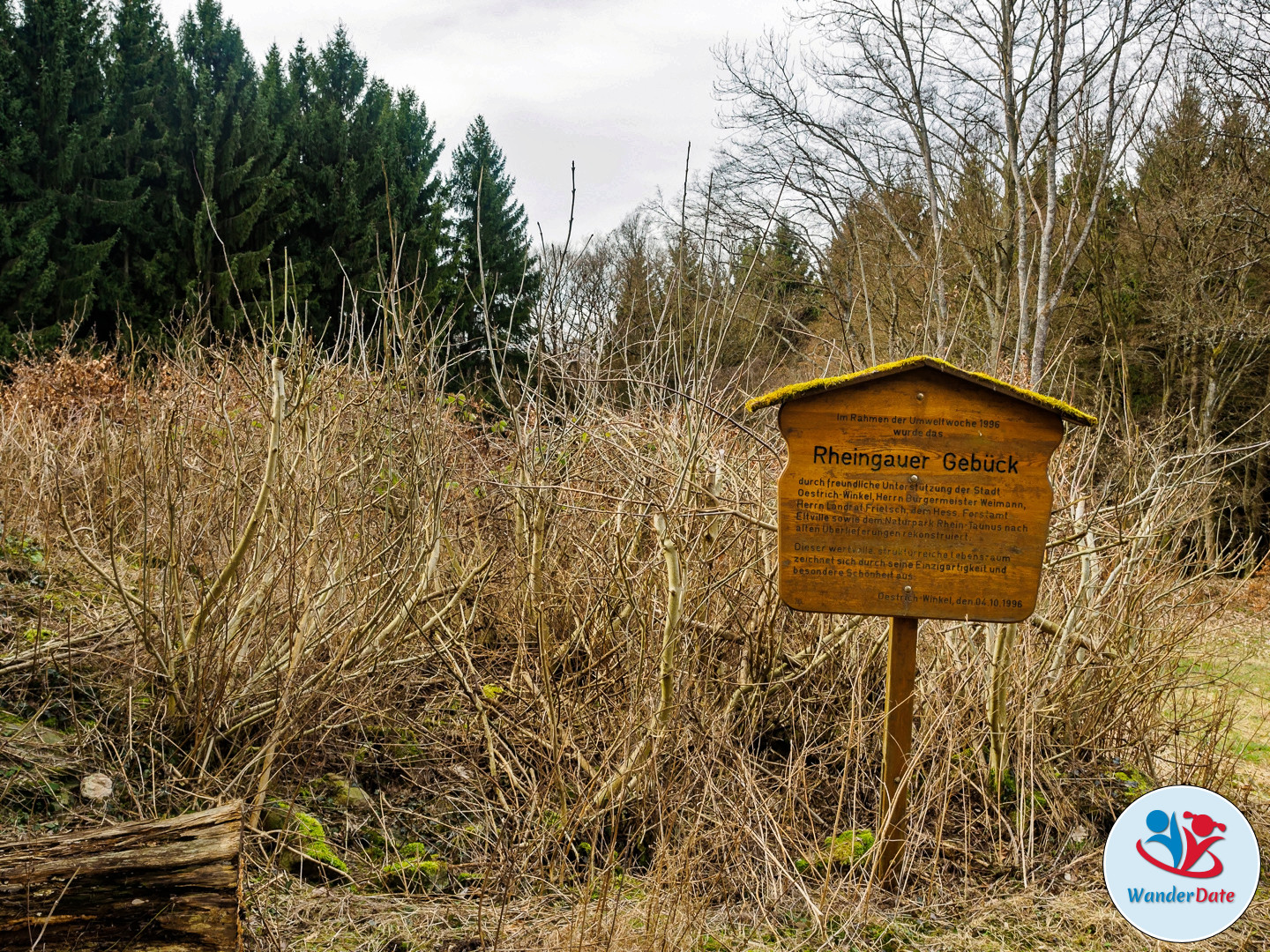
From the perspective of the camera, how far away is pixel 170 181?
18516 mm

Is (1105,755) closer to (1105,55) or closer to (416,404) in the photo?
(416,404)

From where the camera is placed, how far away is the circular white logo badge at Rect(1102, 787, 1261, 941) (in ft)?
9.88

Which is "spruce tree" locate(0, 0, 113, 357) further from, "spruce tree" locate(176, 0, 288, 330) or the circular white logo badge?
the circular white logo badge

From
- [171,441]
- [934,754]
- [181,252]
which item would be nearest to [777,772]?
[934,754]

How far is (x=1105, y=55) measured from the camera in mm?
11656

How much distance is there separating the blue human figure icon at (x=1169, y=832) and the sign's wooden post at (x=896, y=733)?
82 centimetres

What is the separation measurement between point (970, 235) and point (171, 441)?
14428mm

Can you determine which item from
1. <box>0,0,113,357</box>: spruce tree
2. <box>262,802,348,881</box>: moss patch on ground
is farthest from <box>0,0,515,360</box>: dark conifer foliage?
<box>262,802,348,881</box>: moss patch on ground

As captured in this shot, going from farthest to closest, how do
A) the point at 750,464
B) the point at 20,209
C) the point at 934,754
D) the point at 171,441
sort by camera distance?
the point at 20,209 < the point at 750,464 < the point at 934,754 < the point at 171,441

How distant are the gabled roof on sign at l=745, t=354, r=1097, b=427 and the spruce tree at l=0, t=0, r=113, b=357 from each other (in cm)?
1660

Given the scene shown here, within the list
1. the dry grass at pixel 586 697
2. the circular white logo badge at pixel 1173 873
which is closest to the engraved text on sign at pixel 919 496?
the dry grass at pixel 586 697

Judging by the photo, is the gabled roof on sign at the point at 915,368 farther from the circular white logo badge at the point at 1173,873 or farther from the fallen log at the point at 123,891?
the fallen log at the point at 123,891

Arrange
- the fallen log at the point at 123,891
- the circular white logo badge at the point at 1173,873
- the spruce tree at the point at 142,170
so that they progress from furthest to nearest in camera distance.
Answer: the spruce tree at the point at 142,170 < the circular white logo badge at the point at 1173,873 < the fallen log at the point at 123,891

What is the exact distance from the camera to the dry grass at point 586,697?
3123 mm
